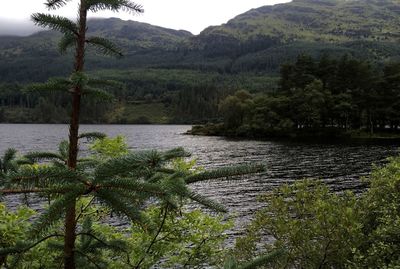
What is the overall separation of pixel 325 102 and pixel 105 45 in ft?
448

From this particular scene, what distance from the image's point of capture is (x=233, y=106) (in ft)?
499

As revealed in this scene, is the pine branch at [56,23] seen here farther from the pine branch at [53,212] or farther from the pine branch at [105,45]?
the pine branch at [53,212]

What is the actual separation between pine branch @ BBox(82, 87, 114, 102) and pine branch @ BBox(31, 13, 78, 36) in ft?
2.85

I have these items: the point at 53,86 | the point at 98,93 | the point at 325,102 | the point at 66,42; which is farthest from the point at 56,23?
the point at 325,102

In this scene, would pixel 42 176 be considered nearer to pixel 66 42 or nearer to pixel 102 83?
pixel 102 83

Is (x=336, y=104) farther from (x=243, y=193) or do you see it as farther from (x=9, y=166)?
(x=9, y=166)

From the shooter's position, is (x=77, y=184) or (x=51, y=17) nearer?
(x=77, y=184)

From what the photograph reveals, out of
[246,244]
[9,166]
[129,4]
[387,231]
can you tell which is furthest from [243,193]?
[129,4]

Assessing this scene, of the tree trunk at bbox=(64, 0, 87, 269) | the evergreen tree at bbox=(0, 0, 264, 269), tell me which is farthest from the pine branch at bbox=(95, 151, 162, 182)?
the tree trunk at bbox=(64, 0, 87, 269)

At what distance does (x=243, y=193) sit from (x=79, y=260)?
4984cm

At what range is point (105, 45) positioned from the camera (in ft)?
19.0

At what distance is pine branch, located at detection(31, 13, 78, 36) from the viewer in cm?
515

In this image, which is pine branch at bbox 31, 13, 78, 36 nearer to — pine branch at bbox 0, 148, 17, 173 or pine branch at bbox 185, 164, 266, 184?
pine branch at bbox 185, 164, 266, 184

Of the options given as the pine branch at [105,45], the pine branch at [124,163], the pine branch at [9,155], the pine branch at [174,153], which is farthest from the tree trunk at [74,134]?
the pine branch at [9,155]
